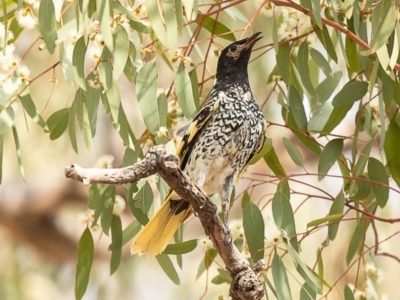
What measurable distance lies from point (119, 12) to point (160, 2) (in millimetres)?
218

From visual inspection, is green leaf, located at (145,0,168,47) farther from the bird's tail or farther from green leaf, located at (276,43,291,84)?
green leaf, located at (276,43,291,84)

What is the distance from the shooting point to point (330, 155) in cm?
333

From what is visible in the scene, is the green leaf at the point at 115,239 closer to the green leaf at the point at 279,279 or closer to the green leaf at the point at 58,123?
the green leaf at the point at 58,123

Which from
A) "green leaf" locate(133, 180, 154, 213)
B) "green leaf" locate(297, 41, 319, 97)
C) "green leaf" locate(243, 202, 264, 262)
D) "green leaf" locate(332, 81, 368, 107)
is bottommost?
"green leaf" locate(243, 202, 264, 262)

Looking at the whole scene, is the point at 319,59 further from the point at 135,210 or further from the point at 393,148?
the point at 135,210

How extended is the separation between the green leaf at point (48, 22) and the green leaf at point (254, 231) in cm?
101

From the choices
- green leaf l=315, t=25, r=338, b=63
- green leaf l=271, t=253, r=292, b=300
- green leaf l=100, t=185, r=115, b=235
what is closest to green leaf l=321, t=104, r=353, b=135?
green leaf l=315, t=25, r=338, b=63

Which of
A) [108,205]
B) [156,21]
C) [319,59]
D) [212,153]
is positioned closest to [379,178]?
[319,59]

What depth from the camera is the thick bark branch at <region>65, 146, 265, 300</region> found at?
2.07 m

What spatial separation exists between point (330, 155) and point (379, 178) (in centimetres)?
20

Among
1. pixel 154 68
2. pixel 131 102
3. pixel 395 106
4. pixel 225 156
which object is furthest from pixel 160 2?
pixel 131 102

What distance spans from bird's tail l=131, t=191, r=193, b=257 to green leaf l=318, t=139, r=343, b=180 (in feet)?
1.85

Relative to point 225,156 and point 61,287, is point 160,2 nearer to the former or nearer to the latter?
point 225,156

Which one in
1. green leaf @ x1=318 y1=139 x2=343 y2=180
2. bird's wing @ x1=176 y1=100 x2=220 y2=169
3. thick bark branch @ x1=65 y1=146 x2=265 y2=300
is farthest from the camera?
green leaf @ x1=318 y1=139 x2=343 y2=180
